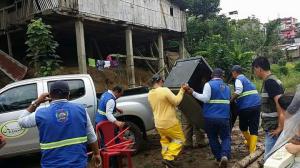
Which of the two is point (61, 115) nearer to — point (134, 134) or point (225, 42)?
point (134, 134)

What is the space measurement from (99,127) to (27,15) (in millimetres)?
10946

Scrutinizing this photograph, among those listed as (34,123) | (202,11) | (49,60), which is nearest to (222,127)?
(34,123)

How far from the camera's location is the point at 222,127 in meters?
6.75

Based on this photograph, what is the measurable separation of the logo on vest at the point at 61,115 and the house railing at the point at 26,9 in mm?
11449

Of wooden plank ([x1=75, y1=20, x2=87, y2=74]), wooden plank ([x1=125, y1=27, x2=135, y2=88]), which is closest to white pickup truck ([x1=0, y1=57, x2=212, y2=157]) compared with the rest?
wooden plank ([x1=75, y1=20, x2=87, y2=74])

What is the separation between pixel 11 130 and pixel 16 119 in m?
0.24

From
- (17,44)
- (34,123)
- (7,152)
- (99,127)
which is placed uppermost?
(17,44)

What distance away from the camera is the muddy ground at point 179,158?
24.4ft

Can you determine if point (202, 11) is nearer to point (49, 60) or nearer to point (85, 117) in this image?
point (49, 60)

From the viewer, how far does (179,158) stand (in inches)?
310

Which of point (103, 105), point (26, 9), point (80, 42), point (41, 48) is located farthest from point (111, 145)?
point (26, 9)

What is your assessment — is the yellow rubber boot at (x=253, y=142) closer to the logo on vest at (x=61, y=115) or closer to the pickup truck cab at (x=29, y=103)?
the pickup truck cab at (x=29, y=103)

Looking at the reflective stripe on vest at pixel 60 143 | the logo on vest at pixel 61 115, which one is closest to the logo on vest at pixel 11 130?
the reflective stripe on vest at pixel 60 143

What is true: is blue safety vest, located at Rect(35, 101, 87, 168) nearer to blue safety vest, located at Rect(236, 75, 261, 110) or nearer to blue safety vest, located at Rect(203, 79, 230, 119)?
blue safety vest, located at Rect(203, 79, 230, 119)
